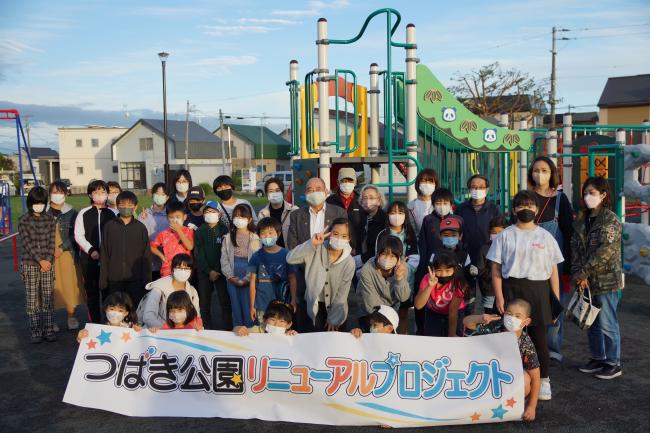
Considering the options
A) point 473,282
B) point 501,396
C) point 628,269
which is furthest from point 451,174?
point 501,396

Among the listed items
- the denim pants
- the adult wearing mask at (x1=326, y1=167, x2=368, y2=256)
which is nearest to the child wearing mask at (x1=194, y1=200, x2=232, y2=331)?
the denim pants

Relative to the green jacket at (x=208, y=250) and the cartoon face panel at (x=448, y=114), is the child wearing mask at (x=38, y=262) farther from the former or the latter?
the cartoon face panel at (x=448, y=114)

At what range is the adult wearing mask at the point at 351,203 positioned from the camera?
6.14m

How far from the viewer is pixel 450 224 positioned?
5.43 meters

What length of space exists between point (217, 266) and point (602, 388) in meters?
3.64

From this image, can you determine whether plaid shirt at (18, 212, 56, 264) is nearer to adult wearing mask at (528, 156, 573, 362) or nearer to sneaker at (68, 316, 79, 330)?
sneaker at (68, 316, 79, 330)

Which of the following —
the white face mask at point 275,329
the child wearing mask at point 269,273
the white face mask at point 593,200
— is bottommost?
the white face mask at point 275,329

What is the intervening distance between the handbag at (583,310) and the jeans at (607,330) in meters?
0.10

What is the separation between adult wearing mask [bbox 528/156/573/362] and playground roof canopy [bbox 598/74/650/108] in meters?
40.8

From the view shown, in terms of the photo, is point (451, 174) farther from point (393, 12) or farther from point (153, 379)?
point (153, 379)

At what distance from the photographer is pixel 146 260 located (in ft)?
20.4

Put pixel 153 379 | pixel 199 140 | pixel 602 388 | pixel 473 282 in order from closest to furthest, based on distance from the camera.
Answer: pixel 153 379 → pixel 602 388 → pixel 473 282 → pixel 199 140

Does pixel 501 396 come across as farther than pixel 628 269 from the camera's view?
No

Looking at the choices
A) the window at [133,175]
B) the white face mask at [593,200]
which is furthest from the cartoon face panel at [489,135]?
the window at [133,175]
